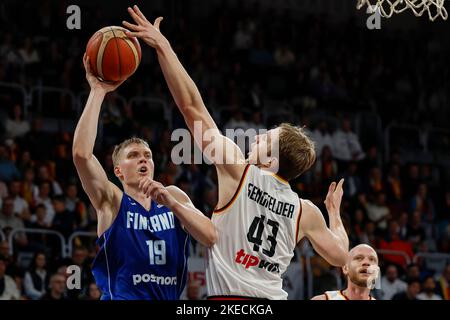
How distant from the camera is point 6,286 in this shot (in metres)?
8.75

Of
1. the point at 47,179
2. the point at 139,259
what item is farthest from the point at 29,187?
the point at 139,259

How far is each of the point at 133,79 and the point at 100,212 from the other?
800cm

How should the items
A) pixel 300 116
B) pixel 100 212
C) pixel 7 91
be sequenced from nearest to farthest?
1. pixel 100 212
2. pixel 7 91
3. pixel 300 116

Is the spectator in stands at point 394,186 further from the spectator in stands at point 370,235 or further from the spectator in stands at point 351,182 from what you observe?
the spectator in stands at point 370,235

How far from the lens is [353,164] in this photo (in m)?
12.9

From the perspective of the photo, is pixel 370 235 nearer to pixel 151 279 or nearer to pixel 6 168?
pixel 6 168

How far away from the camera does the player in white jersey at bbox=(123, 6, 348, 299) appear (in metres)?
4.41

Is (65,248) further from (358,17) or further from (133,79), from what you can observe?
(358,17)

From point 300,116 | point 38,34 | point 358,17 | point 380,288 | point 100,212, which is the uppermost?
point 358,17

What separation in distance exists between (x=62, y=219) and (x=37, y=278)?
1.05m

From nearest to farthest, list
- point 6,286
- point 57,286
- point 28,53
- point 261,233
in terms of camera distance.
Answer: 1. point 261,233
2. point 6,286
3. point 57,286
4. point 28,53
